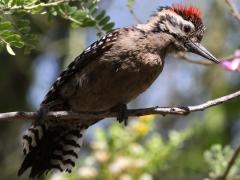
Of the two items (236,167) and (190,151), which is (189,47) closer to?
(236,167)

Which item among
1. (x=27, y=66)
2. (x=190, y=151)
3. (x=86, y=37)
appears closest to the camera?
(x=190, y=151)

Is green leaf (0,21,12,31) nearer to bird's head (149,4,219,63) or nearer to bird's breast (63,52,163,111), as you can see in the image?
bird's breast (63,52,163,111)

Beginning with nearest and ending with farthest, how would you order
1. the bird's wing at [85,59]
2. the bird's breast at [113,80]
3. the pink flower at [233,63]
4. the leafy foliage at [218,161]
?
the pink flower at [233,63] → the leafy foliage at [218,161] → the bird's breast at [113,80] → the bird's wing at [85,59]

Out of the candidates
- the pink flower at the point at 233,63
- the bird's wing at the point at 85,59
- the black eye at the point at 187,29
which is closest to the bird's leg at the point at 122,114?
the bird's wing at the point at 85,59

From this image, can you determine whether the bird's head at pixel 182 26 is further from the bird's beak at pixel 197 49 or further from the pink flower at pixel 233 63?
the pink flower at pixel 233 63

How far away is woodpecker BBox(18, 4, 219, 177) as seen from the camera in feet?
13.6

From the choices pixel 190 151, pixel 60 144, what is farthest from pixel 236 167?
pixel 190 151

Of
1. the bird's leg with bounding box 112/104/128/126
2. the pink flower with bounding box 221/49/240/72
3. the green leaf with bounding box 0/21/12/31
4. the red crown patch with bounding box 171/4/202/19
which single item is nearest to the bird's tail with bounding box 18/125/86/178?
the bird's leg with bounding box 112/104/128/126

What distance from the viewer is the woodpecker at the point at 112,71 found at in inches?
163

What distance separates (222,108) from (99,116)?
2590mm

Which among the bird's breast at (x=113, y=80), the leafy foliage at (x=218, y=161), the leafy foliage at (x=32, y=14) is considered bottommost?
the leafy foliage at (x=218, y=161)

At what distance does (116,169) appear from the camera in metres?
4.28

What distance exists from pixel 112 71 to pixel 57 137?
25.3 inches

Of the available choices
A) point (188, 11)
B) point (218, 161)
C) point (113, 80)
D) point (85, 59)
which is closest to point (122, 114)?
point (113, 80)
